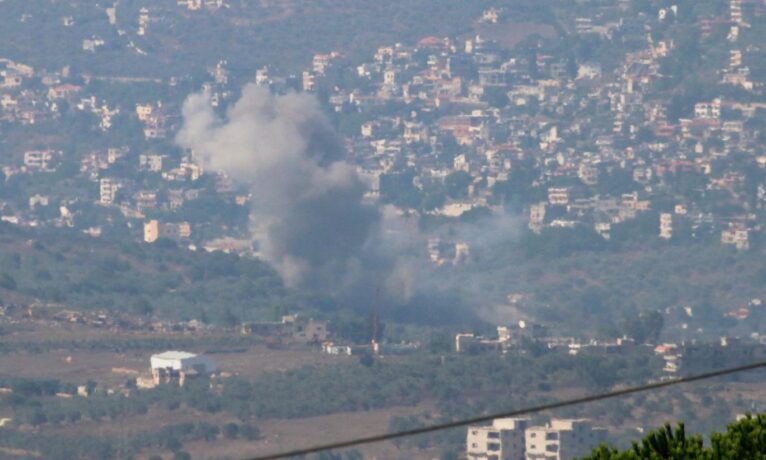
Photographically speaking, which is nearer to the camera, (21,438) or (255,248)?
(21,438)

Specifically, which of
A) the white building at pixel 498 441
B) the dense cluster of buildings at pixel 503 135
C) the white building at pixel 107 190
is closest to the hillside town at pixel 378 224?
the white building at pixel 498 441

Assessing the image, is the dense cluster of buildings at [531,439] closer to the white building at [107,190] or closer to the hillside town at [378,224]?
the hillside town at [378,224]

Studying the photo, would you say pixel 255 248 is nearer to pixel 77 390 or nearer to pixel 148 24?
pixel 77 390

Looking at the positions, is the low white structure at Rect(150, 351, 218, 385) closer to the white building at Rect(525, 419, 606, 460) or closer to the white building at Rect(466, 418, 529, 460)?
the white building at Rect(466, 418, 529, 460)

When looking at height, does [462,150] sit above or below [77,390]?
above

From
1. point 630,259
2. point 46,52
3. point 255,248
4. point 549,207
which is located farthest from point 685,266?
point 46,52

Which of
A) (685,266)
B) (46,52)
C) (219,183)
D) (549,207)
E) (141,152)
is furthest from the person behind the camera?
(46,52)

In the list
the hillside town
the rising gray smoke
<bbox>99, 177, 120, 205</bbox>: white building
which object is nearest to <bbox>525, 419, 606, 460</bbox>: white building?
the hillside town
